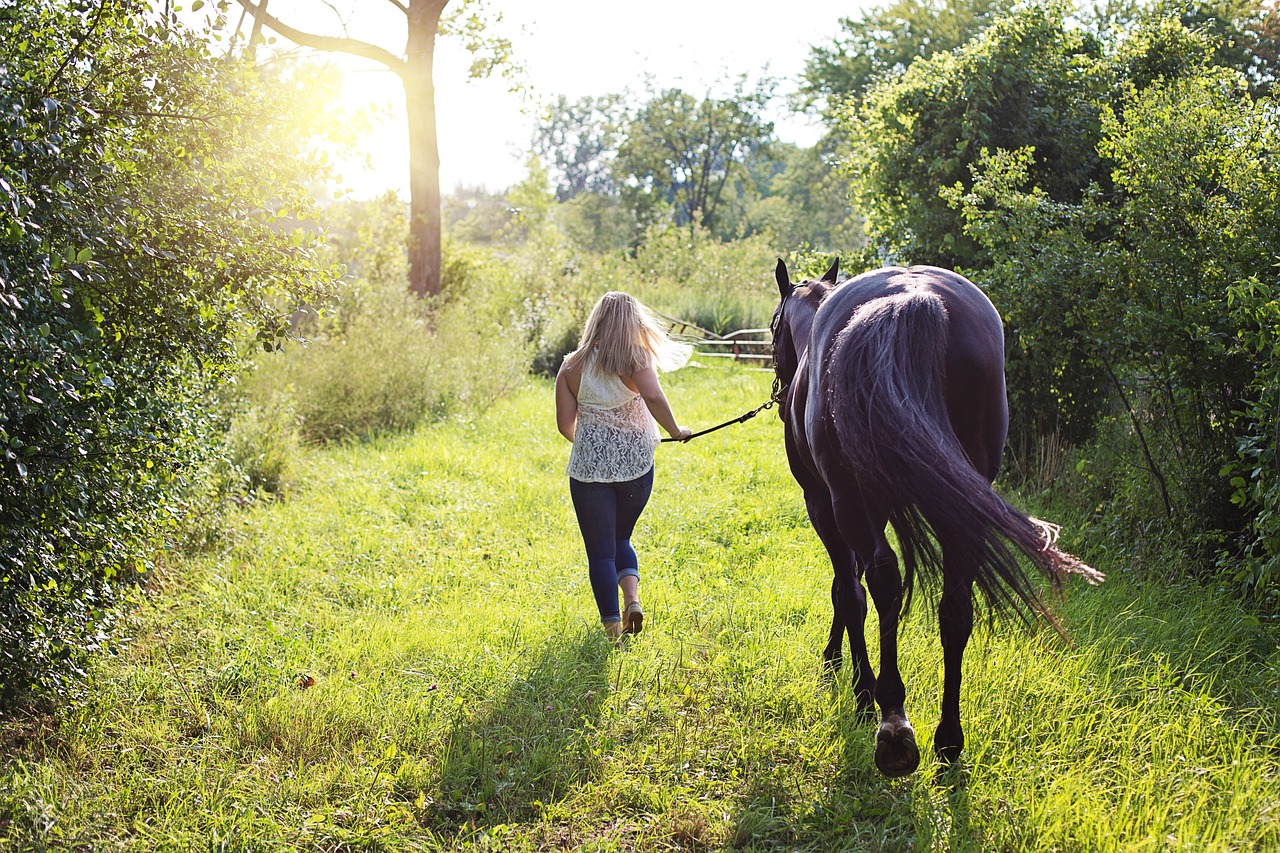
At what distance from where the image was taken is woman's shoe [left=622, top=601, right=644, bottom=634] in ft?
15.9

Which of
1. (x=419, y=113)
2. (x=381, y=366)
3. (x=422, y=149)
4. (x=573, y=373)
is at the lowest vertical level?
(x=381, y=366)

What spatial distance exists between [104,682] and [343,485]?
428cm

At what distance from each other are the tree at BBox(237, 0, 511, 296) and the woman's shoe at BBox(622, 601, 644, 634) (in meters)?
13.5

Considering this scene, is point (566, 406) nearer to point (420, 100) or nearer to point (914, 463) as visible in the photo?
point (914, 463)

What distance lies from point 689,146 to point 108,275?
145 ft

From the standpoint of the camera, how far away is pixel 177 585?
584 cm

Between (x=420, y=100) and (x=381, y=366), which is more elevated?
(x=420, y=100)

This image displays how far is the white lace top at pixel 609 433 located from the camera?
5137mm

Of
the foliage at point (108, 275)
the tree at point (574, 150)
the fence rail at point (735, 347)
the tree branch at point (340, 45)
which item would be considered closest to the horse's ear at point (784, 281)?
the foliage at point (108, 275)

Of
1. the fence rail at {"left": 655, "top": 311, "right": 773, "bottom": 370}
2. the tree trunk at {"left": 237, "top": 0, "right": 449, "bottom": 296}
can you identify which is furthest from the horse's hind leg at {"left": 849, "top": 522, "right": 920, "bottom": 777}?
the tree trunk at {"left": 237, "top": 0, "right": 449, "bottom": 296}

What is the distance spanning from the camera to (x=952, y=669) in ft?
11.5

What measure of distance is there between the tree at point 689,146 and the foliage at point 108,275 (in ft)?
131

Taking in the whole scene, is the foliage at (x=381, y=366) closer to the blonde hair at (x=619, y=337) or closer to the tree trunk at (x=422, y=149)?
the tree trunk at (x=422, y=149)

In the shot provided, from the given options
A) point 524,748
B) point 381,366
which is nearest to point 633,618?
point 524,748
